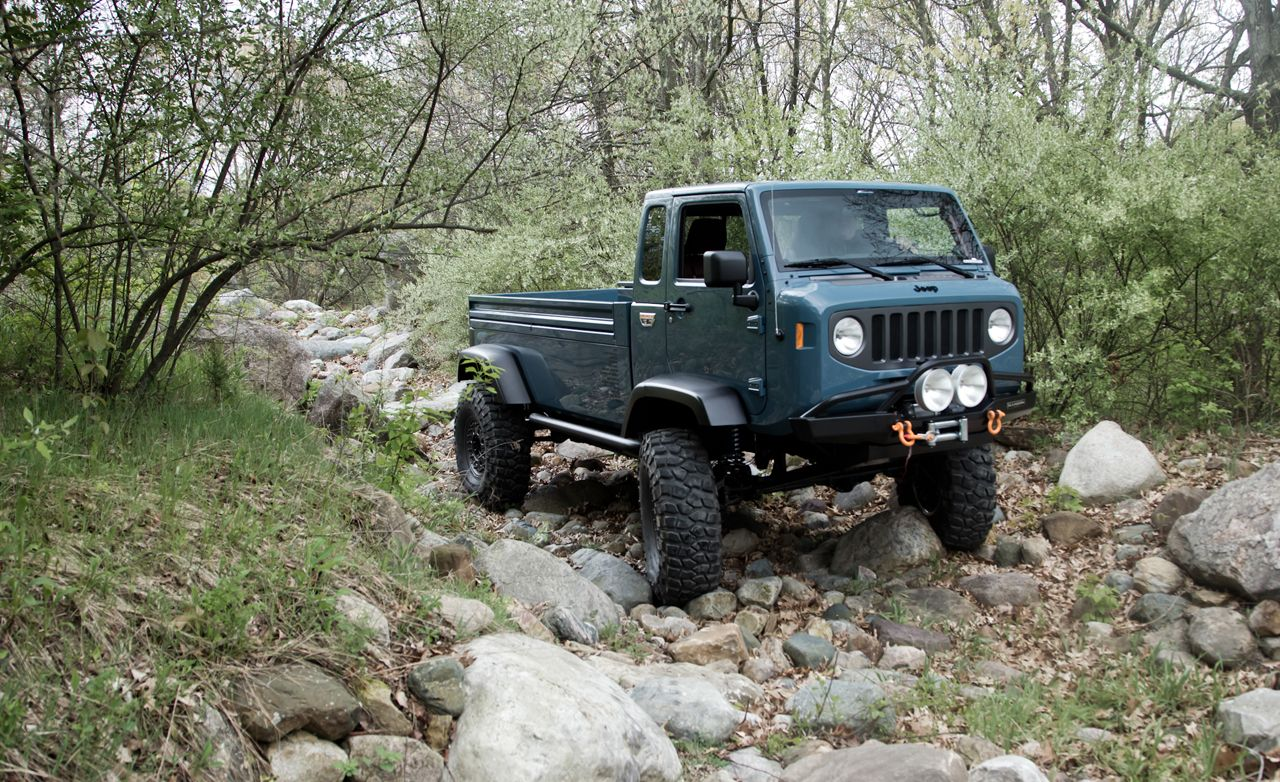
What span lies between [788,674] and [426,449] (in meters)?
5.40

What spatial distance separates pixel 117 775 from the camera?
9.42ft

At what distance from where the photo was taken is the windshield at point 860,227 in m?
5.64

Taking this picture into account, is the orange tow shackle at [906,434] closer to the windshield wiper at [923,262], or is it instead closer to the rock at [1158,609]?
the windshield wiper at [923,262]

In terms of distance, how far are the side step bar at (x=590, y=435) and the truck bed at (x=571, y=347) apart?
9 centimetres

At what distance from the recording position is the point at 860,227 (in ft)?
19.1

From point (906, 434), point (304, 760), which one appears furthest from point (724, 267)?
point (304, 760)

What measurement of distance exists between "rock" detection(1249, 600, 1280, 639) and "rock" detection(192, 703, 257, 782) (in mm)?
4351

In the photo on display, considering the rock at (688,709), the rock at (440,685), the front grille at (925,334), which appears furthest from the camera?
the front grille at (925,334)

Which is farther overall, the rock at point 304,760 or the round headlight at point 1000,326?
the round headlight at point 1000,326

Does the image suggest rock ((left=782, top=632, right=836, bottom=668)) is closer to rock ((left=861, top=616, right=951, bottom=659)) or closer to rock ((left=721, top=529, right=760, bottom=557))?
rock ((left=861, top=616, right=951, bottom=659))

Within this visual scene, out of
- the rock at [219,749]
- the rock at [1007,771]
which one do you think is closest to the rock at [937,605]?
the rock at [1007,771]

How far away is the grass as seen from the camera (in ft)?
9.79

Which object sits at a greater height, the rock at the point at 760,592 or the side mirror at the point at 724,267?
the side mirror at the point at 724,267

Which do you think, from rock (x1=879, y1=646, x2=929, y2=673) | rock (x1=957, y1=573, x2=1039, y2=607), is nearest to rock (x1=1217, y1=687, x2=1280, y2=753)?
rock (x1=879, y1=646, x2=929, y2=673)
